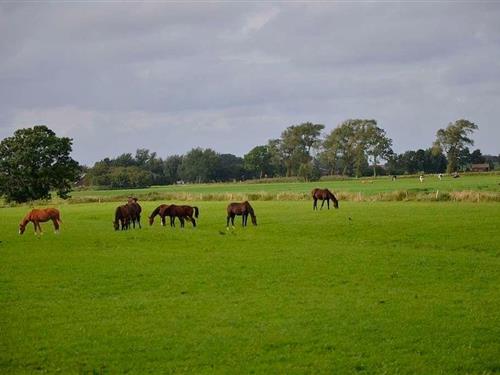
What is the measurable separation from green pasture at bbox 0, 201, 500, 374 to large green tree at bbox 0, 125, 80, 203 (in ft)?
161

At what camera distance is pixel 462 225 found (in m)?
29.6

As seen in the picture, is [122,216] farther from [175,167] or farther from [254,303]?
[175,167]

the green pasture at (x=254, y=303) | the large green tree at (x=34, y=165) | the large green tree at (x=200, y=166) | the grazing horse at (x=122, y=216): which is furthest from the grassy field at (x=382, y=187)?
the large green tree at (x=200, y=166)

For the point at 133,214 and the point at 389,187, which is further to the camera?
the point at 389,187

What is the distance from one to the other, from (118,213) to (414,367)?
81.1 ft

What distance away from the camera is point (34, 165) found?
2953 inches

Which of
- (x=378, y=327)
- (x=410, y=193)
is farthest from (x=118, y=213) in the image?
(x=410, y=193)

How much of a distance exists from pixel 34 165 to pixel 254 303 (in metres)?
66.5

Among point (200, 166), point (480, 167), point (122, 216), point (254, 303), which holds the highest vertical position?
point (200, 166)

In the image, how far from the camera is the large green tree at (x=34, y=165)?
7394 centimetres

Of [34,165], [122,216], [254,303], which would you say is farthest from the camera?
[34,165]

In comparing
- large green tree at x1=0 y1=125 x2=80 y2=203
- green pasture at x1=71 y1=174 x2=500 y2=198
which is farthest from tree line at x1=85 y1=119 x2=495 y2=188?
large green tree at x1=0 y1=125 x2=80 y2=203

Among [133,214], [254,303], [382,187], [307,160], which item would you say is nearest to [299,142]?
[307,160]

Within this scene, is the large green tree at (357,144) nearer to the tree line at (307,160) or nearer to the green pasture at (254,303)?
the tree line at (307,160)
